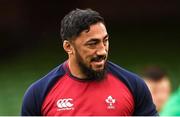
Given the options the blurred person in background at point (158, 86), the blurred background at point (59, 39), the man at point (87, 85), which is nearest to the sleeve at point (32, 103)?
the man at point (87, 85)

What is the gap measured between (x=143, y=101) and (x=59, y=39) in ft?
24.0

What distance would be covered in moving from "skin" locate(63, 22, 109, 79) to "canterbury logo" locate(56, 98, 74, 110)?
0.16 metres

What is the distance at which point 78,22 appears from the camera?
13.0ft

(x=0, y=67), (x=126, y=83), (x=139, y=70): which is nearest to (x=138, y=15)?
(x=139, y=70)

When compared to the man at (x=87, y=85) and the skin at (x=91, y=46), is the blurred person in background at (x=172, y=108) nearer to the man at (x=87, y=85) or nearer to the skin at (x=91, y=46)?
the man at (x=87, y=85)

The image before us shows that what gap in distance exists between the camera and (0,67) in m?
11.0

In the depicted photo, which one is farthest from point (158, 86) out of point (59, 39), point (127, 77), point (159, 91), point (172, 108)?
point (59, 39)

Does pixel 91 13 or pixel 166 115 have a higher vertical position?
pixel 91 13

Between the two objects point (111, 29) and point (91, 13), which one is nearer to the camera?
point (91, 13)

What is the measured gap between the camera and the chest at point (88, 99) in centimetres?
400

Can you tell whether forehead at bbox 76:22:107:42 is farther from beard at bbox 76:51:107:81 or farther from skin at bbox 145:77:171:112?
skin at bbox 145:77:171:112

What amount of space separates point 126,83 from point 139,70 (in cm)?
653

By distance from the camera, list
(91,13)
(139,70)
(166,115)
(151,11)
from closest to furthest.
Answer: (91,13) < (166,115) < (139,70) < (151,11)

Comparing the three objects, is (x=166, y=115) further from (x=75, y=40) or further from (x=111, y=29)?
(x=111, y=29)
